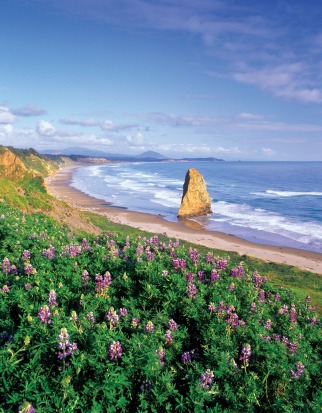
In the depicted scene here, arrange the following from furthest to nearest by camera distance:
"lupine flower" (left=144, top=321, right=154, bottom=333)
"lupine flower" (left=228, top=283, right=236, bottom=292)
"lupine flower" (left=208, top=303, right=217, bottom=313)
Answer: "lupine flower" (left=228, top=283, right=236, bottom=292) → "lupine flower" (left=208, top=303, right=217, bottom=313) → "lupine flower" (left=144, top=321, right=154, bottom=333)

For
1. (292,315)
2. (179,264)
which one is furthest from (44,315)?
(292,315)

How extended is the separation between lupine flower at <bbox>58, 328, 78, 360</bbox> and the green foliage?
0.01m

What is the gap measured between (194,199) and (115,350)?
49.6 m

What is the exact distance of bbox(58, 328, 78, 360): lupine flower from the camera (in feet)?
11.9

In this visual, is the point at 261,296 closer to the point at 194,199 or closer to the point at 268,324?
the point at 268,324

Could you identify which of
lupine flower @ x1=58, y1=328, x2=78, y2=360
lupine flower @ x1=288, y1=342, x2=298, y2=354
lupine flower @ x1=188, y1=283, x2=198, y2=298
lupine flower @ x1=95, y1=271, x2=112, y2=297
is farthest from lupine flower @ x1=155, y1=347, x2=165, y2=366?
lupine flower @ x1=288, y1=342, x2=298, y2=354

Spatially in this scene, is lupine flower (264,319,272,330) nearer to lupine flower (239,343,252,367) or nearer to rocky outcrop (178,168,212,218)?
lupine flower (239,343,252,367)

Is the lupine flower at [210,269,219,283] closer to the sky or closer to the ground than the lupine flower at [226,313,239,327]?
closer to the sky

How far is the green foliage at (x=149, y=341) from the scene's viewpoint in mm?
3438

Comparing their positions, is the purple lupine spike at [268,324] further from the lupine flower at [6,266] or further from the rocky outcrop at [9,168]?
the rocky outcrop at [9,168]

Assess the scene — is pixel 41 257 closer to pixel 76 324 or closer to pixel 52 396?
pixel 76 324

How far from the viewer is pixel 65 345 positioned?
12.0 ft

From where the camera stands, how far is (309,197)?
245 feet

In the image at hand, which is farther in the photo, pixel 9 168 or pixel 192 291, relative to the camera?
pixel 9 168
